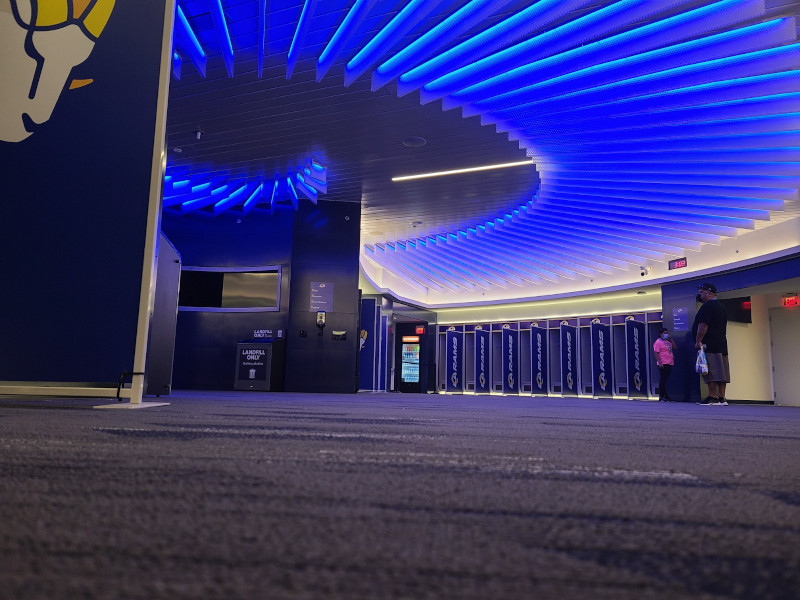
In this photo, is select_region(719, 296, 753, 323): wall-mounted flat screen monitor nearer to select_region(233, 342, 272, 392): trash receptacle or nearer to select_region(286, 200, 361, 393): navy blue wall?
select_region(286, 200, 361, 393): navy blue wall

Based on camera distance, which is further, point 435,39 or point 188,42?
point 188,42

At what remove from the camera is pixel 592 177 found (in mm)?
8141

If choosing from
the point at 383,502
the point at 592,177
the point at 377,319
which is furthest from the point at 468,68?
the point at 377,319

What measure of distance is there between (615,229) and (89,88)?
373 inches

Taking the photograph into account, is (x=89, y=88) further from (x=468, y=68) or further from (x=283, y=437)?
(x=468, y=68)

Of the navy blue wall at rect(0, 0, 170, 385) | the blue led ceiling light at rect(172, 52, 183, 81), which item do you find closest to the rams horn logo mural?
the navy blue wall at rect(0, 0, 170, 385)

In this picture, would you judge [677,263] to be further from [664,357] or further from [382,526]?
[382,526]

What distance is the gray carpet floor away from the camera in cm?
Answer: 41

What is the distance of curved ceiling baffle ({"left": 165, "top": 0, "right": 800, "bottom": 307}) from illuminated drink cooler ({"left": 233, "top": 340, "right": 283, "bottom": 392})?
105 inches

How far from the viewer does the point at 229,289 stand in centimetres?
1078

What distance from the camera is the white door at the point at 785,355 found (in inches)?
439

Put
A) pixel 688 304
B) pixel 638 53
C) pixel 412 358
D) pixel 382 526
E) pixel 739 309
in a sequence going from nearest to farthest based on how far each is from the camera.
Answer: pixel 382 526 → pixel 638 53 → pixel 688 304 → pixel 739 309 → pixel 412 358

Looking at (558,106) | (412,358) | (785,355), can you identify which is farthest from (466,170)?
(412,358)

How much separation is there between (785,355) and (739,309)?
1.24 meters
